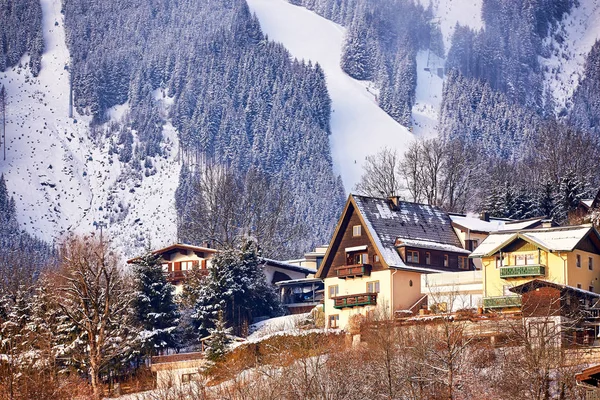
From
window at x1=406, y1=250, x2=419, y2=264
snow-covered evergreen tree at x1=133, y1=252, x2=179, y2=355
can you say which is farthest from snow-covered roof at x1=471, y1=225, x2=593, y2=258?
snow-covered evergreen tree at x1=133, y1=252, x2=179, y2=355

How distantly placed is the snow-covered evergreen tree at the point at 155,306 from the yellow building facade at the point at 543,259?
20.1 meters

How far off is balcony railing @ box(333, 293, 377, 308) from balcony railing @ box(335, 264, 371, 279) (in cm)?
206

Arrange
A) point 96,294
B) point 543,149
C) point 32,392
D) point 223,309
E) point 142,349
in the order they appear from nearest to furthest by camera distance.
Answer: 1. point 32,392
2. point 96,294
3. point 142,349
4. point 223,309
5. point 543,149

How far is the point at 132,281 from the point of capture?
87.8 metres

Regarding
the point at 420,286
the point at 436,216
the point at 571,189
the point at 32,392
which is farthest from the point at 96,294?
the point at 571,189

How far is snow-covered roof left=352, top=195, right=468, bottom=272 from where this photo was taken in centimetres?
8706

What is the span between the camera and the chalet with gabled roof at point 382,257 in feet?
277

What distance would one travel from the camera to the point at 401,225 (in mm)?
90000

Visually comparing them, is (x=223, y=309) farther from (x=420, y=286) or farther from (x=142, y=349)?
(x=420, y=286)

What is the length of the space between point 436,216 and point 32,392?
36.3 metres

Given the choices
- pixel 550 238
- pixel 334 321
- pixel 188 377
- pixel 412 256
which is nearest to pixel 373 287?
pixel 334 321

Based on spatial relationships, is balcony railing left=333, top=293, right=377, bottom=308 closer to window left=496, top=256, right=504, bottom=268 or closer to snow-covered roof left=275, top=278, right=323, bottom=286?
window left=496, top=256, right=504, bottom=268

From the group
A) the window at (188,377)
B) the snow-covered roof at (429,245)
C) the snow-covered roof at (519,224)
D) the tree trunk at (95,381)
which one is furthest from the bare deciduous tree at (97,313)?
the snow-covered roof at (519,224)

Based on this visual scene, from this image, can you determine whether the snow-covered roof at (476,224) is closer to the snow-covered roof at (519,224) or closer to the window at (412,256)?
the snow-covered roof at (519,224)
